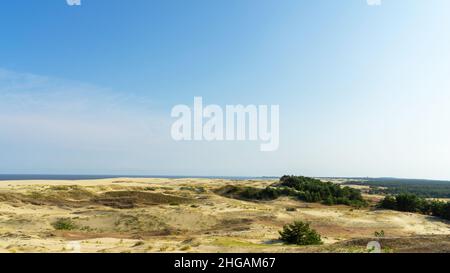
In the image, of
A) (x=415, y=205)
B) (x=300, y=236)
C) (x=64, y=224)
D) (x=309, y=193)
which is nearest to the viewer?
(x=300, y=236)

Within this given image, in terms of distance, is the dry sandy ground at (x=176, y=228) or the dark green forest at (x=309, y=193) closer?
the dry sandy ground at (x=176, y=228)

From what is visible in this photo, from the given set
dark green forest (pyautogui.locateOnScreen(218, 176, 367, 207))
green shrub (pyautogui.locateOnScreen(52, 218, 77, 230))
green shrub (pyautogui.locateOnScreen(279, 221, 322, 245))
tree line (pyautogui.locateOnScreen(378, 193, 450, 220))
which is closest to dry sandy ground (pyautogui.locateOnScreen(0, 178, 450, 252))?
green shrub (pyautogui.locateOnScreen(52, 218, 77, 230))

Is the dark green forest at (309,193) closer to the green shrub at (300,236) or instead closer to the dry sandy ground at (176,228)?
the dry sandy ground at (176,228)

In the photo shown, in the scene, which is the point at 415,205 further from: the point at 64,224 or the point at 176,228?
the point at 64,224

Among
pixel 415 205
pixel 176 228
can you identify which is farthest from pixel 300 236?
pixel 415 205

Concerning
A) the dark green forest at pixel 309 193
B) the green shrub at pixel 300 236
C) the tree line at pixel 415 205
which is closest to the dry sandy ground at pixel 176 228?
the green shrub at pixel 300 236

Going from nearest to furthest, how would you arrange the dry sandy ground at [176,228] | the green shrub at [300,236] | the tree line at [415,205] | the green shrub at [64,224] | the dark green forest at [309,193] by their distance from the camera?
the dry sandy ground at [176,228], the green shrub at [300,236], the green shrub at [64,224], the tree line at [415,205], the dark green forest at [309,193]

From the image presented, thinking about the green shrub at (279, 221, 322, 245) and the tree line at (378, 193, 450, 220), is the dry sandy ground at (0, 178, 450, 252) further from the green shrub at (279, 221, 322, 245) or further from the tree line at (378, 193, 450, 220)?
the tree line at (378, 193, 450, 220)

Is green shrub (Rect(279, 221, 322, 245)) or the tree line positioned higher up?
green shrub (Rect(279, 221, 322, 245))

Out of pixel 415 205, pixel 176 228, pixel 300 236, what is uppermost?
pixel 300 236

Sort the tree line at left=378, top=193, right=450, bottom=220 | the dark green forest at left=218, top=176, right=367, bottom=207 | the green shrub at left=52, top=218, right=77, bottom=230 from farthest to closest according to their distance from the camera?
the dark green forest at left=218, top=176, right=367, bottom=207 < the tree line at left=378, top=193, right=450, bottom=220 < the green shrub at left=52, top=218, right=77, bottom=230

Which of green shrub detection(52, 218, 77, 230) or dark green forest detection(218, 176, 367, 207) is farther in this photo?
dark green forest detection(218, 176, 367, 207)
